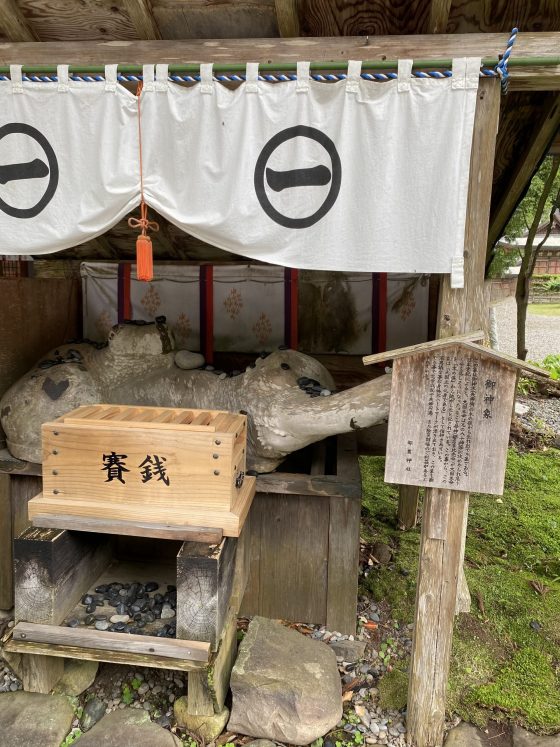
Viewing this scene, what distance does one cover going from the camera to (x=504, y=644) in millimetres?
4156

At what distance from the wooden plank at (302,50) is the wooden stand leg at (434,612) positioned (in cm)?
263

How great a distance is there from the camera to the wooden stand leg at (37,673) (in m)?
3.42

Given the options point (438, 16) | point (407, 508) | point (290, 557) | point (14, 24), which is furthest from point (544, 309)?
point (14, 24)

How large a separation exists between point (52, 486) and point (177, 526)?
0.89 metres

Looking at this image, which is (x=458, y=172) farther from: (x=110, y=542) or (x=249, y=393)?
(x=110, y=542)

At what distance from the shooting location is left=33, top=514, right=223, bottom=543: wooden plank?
3062mm

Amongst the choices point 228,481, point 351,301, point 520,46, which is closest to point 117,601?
point 228,481

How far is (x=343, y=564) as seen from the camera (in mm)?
4145

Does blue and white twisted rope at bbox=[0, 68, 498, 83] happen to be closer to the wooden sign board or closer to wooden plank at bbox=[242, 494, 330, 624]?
the wooden sign board

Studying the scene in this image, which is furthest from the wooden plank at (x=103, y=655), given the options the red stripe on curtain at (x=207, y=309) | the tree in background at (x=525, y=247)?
the tree in background at (x=525, y=247)

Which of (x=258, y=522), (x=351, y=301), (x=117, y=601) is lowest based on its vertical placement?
(x=117, y=601)

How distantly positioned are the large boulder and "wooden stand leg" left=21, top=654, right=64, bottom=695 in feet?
4.25

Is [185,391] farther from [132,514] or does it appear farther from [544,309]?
[544,309]

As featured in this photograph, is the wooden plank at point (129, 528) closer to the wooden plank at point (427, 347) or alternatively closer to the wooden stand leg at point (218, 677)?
the wooden stand leg at point (218, 677)
